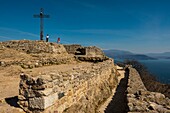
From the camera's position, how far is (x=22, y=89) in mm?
4633

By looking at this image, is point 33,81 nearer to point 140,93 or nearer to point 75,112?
point 75,112

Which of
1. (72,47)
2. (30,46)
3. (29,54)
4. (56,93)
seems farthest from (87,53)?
(56,93)

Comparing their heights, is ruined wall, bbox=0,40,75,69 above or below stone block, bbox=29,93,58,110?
above

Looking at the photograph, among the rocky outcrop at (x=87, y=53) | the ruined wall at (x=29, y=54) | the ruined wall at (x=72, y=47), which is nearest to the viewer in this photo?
the ruined wall at (x=29, y=54)

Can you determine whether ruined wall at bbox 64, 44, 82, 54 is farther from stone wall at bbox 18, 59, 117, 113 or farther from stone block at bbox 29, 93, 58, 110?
stone block at bbox 29, 93, 58, 110

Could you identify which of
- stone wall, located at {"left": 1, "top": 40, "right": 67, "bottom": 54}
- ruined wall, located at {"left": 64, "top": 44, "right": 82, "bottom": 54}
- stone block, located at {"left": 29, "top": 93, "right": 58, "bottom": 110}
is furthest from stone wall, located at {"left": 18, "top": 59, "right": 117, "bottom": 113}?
ruined wall, located at {"left": 64, "top": 44, "right": 82, "bottom": 54}

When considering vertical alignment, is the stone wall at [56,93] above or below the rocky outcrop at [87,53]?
below

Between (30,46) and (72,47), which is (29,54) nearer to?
(30,46)

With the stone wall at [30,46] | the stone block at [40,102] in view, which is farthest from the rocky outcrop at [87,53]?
the stone block at [40,102]

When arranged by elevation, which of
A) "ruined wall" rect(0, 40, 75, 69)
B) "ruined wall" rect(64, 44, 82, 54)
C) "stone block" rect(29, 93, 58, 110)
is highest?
"ruined wall" rect(64, 44, 82, 54)

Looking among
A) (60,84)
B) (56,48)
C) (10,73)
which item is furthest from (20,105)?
(56,48)

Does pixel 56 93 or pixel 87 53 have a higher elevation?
pixel 87 53

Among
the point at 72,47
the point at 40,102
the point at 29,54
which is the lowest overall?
the point at 40,102

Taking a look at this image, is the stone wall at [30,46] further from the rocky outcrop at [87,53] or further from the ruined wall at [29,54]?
the rocky outcrop at [87,53]
